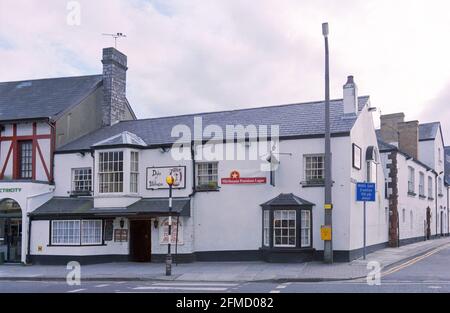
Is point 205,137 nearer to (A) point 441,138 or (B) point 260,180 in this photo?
(B) point 260,180

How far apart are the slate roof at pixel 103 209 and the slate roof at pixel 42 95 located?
4.59 meters

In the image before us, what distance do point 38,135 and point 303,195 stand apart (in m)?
14.3

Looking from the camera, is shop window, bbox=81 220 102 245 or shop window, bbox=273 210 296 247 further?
shop window, bbox=81 220 102 245

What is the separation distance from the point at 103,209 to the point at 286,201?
28.4ft

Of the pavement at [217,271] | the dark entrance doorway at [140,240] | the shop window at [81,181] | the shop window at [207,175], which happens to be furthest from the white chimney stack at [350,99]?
the shop window at [81,181]

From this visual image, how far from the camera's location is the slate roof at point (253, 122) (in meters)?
25.0

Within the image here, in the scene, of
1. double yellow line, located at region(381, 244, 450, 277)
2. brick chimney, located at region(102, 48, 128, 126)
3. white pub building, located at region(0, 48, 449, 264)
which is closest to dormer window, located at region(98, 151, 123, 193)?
white pub building, located at region(0, 48, 449, 264)

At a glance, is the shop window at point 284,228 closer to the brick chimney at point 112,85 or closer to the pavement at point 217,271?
the pavement at point 217,271

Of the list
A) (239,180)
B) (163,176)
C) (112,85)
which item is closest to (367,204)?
(239,180)

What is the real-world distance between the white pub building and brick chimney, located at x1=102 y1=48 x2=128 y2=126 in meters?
1.67

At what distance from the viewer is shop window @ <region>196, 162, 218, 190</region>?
25939 millimetres

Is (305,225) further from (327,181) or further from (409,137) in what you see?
(409,137)

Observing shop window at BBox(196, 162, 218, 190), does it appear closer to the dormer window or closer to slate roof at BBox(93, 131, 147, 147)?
slate roof at BBox(93, 131, 147, 147)
